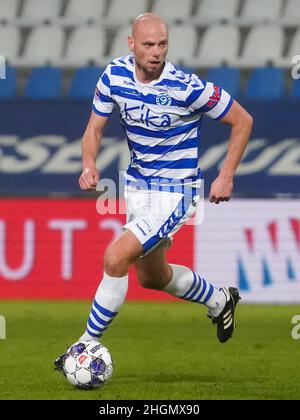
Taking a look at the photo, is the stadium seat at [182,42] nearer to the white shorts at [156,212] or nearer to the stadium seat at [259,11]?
the stadium seat at [259,11]

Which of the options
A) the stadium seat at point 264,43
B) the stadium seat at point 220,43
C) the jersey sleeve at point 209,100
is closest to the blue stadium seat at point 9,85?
the stadium seat at point 220,43

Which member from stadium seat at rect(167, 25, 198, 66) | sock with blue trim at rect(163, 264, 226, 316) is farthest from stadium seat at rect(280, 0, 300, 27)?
sock with blue trim at rect(163, 264, 226, 316)

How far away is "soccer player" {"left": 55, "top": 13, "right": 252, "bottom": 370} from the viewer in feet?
24.3

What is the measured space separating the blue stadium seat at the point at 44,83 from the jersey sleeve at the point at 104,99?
23.0 feet

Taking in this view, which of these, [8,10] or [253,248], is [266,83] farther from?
[8,10]

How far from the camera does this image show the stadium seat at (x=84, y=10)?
1666cm

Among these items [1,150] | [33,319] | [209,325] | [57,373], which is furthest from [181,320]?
[57,373]

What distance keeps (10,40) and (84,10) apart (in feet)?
3.95

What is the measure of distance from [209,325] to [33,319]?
5.83 feet

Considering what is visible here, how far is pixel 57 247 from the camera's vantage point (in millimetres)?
13516

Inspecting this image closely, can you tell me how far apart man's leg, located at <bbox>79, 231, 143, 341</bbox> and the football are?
193 millimetres

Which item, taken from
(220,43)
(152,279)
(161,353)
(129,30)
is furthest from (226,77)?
(152,279)

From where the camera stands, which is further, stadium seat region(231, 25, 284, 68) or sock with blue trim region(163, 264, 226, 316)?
stadium seat region(231, 25, 284, 68)

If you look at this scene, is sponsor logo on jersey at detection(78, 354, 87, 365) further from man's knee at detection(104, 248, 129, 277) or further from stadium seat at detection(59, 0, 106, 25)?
stadium seat at detection(59, 0, 106, 25)
